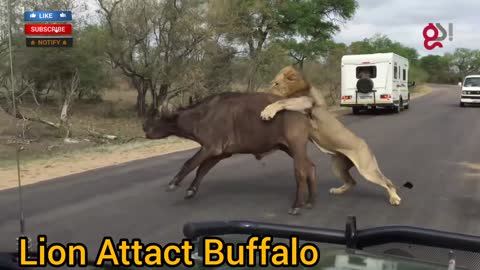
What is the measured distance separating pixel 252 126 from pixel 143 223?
2007 mm

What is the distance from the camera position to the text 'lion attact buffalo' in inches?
304

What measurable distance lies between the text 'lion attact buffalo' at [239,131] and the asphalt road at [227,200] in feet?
1.56

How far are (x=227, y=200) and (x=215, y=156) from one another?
683 millimetres

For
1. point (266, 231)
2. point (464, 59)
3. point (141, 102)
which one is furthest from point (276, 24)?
point (464, 59)

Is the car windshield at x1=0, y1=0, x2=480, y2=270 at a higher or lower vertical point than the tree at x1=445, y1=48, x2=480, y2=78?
lower

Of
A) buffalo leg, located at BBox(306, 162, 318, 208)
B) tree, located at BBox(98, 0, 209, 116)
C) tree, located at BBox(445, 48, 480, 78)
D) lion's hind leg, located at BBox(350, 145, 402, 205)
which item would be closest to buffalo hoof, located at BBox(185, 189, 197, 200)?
buffalo leg, located at BBox(306, 162, 318, 208)

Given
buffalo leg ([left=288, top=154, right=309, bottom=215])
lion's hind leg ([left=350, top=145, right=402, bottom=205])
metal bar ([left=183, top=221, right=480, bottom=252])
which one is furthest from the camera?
lion's hind leg ([left=350, top=145, right=402, bottom=205])

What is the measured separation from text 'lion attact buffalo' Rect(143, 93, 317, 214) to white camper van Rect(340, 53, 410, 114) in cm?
1937

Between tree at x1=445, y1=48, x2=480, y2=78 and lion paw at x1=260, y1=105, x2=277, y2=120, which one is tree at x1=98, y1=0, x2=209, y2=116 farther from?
tree at x1=445, y1=48, x2=480, y2=78

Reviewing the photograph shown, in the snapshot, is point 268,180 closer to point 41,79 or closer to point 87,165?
point 87,165

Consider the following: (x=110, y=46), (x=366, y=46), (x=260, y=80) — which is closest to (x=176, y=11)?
(x=110, y=46)

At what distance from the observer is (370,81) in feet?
87.6

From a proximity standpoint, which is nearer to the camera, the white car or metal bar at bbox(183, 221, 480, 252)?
metal bar at bbox(183, 221, 480, 252)

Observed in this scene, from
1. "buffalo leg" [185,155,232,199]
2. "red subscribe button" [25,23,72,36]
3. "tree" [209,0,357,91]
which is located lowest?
"buffalo leg" [185,155,232,199]
